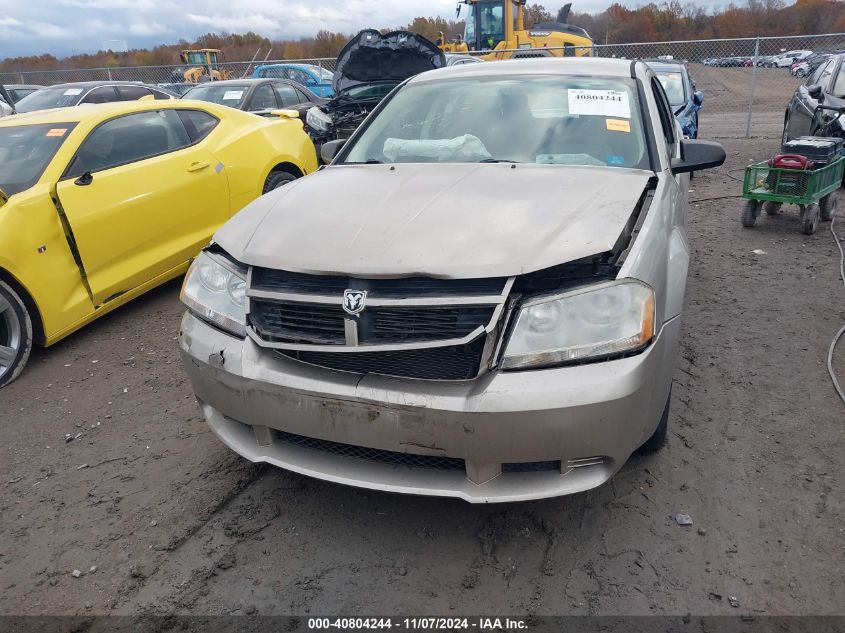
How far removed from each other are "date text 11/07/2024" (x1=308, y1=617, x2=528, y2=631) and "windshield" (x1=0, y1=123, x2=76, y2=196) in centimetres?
364

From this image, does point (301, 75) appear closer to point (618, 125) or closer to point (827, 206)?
point (827, 206)

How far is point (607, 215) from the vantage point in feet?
8.11

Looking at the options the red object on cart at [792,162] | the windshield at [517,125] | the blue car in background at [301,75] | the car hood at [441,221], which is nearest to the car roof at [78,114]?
the windshield at [517,125]

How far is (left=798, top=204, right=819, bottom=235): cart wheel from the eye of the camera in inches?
253

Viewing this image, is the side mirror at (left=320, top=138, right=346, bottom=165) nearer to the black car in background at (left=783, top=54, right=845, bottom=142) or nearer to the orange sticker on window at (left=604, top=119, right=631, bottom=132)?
the orange sticker on window at (left=604, top=119, right=631, bottom=132)

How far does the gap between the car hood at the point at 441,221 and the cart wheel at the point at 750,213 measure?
14.9 feet

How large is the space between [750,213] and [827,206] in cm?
86

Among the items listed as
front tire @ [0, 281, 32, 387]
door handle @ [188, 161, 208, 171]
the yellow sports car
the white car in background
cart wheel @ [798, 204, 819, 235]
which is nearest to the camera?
front tire @ [0, 281, 32, 387]

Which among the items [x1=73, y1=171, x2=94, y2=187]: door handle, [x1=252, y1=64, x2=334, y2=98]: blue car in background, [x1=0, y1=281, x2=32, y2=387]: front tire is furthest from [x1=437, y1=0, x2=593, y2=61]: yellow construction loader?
[x1=0, y1=281, x2=32, y2=387]: front tire

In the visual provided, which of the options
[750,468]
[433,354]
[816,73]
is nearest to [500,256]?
[433,354]

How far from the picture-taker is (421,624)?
213 cm

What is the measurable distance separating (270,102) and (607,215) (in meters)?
8.88

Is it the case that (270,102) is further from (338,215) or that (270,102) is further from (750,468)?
(750,468)

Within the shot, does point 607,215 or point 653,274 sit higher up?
point 607,215
